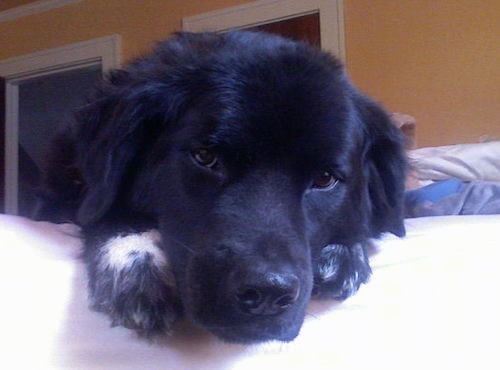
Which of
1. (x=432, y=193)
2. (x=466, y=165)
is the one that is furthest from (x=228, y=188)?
(x=466, y=165)

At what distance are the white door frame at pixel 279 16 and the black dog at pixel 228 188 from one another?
2.64 metres

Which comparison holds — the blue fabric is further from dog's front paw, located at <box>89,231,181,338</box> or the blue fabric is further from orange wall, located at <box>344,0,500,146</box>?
orange wall, located at <box>344,0,500,146</box>

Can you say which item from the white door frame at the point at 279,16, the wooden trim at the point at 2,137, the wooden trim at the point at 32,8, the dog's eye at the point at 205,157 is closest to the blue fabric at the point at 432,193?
the dog's eye at the point at 205,157

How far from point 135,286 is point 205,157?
0.29m

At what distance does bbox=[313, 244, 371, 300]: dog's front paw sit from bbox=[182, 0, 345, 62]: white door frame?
2761 millimetres

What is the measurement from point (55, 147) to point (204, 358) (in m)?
0.93

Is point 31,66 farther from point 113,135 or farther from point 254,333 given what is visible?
point 254,333

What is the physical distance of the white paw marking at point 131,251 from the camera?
1058 millimetres

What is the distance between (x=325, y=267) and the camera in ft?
3.88

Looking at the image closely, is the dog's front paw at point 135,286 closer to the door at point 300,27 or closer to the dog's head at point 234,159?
the dog's head at point 234,159

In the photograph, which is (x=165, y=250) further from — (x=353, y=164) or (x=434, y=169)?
(x=434, y=169)

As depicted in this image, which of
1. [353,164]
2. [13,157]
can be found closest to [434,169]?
[353,164]

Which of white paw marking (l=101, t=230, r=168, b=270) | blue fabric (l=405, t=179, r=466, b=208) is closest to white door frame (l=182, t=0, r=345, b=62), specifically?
blue fabric (l=405, t=179, r=466, b=208)

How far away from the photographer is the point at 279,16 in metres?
4.38
